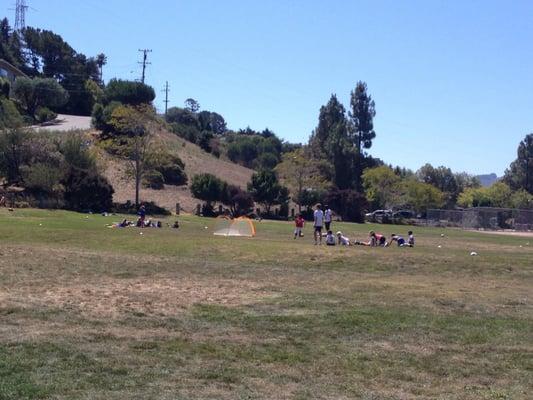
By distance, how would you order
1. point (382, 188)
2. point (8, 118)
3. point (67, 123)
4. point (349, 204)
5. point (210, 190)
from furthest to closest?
point (67, 123)
point (382, 188)
point (349, 204)
point (210, 190)
point (8, 118)

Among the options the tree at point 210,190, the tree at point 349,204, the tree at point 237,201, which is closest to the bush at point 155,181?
the tree at point 210,190

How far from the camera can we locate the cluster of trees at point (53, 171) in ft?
206

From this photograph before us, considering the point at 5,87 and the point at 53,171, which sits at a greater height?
the point at 5,87

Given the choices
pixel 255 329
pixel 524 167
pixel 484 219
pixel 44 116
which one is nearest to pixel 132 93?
pixel 44 116

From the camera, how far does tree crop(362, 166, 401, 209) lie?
106 m

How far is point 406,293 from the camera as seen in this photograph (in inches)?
738

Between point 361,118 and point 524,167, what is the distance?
48207 millimetres

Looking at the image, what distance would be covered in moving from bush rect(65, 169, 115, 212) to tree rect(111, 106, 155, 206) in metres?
6.25

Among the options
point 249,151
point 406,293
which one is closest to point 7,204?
point 406,293

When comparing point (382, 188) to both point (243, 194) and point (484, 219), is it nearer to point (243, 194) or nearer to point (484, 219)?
point (484, 219)

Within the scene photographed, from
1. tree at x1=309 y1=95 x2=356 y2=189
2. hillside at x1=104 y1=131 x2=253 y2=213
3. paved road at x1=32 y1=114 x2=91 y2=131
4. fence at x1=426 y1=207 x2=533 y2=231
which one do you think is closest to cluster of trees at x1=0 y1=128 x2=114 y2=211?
hillside at x1=104 y1=131 x2=253 y2=213

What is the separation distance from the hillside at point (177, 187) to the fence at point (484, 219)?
25.5 meters

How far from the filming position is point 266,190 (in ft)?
285

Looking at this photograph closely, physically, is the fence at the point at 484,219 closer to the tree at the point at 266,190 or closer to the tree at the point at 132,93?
the tree at the point at 266,190
